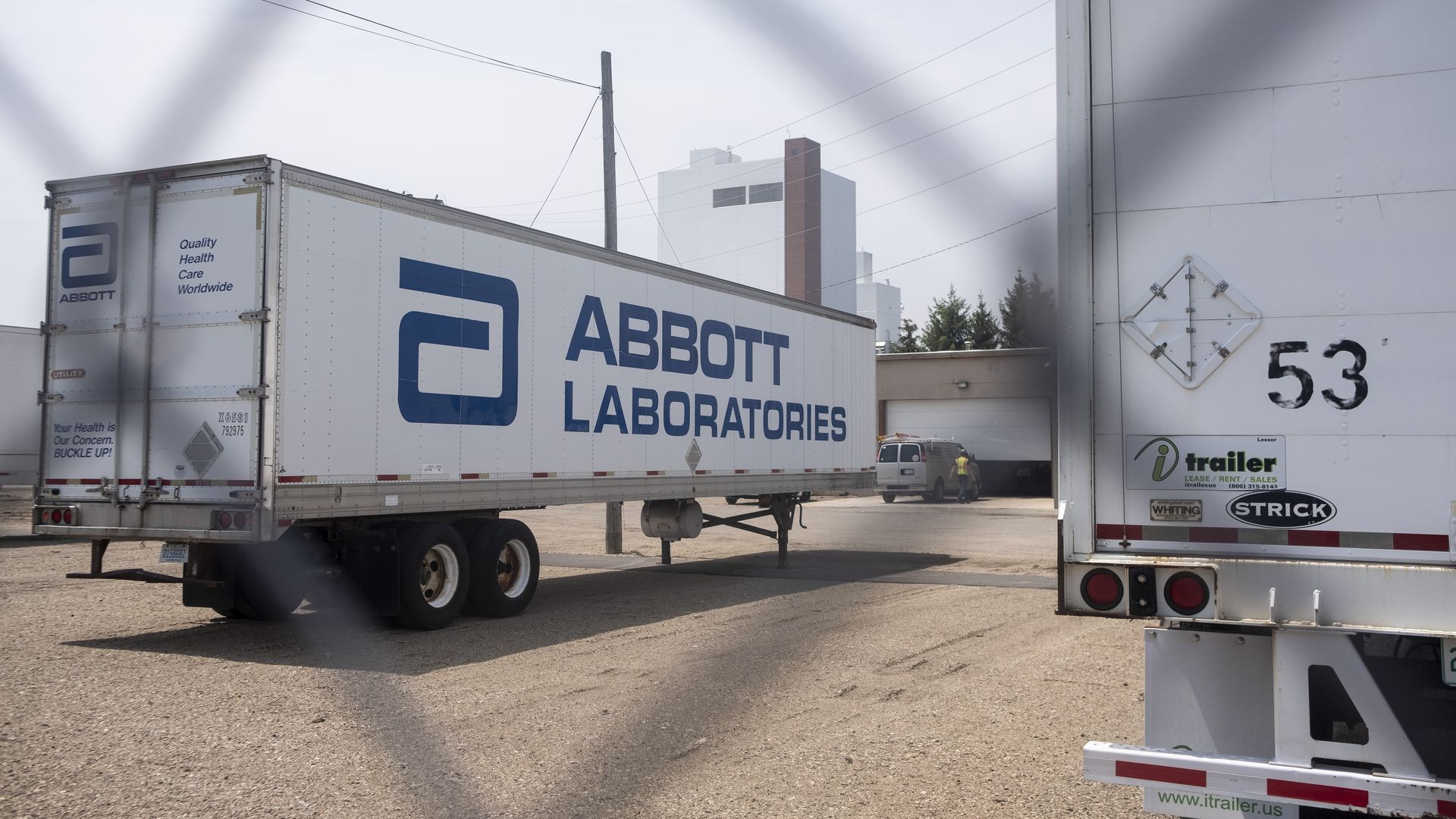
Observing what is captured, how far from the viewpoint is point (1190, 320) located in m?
3.40

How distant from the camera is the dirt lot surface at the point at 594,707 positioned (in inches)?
210

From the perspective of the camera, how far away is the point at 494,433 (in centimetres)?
1138

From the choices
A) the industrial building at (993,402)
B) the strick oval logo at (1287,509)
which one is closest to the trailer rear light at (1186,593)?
the strick oval logo at (1287,509)

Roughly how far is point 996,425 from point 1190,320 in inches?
75.1

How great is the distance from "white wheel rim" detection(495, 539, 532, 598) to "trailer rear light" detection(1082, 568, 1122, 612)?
872 cm

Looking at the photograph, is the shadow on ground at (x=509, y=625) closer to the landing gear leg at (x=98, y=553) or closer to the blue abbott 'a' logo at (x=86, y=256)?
the landing gear leg at (x=98, y=553)

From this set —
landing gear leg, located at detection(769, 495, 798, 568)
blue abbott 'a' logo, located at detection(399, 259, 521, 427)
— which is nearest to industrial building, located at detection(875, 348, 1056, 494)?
blue abbott 'a' logo, located at detection(399, 259, 521, 427)

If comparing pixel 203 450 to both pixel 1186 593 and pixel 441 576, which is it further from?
pixel 1186 593

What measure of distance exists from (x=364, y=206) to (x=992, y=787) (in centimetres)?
713

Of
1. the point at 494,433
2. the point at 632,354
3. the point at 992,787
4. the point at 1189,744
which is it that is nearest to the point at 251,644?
the point at 494,433

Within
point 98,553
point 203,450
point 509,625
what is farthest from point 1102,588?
→ point 98,553

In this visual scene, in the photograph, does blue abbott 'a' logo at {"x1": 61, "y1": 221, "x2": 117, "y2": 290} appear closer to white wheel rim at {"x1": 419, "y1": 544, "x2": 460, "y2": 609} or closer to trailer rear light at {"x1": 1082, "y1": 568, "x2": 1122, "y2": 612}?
white wheel rim at {"x1": 419, "y1": 544, "x2": 460, "y2": 609}

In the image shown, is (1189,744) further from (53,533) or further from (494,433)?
(53,533)

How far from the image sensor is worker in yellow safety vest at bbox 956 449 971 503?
2.82 m
